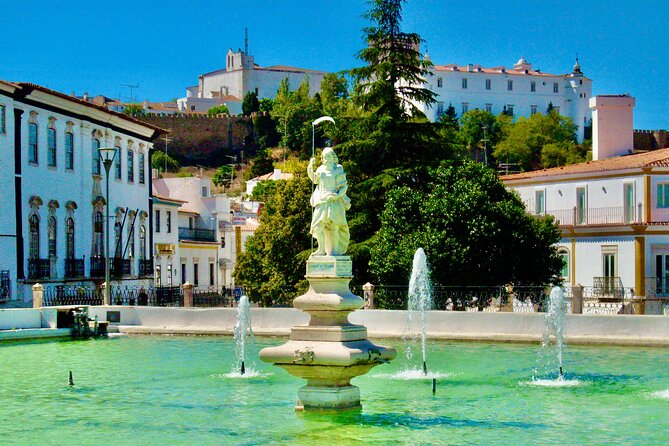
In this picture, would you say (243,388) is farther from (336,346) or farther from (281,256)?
(281,256)

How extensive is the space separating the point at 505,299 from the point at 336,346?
20.6 m

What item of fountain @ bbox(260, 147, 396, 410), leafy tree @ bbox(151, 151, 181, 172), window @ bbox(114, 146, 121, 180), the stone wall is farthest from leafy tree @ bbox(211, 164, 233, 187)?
fountain @ bbox(260, 147, 396, 410)

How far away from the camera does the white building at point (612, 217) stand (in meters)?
46.0

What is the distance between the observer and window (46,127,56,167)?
156 ft

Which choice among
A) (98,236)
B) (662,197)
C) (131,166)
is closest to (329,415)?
(662,197)

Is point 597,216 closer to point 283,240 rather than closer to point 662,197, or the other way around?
point 662,197

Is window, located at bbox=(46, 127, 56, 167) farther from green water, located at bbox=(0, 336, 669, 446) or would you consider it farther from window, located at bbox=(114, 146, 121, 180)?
green water, located at bbox=(0, 336, 669, 446)

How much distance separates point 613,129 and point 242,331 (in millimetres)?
36480

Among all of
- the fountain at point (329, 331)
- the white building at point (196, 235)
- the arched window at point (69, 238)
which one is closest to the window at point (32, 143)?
the arched window at point (69, 238)

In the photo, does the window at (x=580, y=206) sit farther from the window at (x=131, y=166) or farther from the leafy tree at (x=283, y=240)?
the window at (x=131, y=166)

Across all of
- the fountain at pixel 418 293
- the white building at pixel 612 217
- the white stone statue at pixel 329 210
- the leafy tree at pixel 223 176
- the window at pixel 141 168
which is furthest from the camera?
the leafy tree at pixel 223 176

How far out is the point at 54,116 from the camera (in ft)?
157

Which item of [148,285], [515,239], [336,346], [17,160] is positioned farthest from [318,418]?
[148,285]

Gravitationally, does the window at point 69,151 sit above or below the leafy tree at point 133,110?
below
